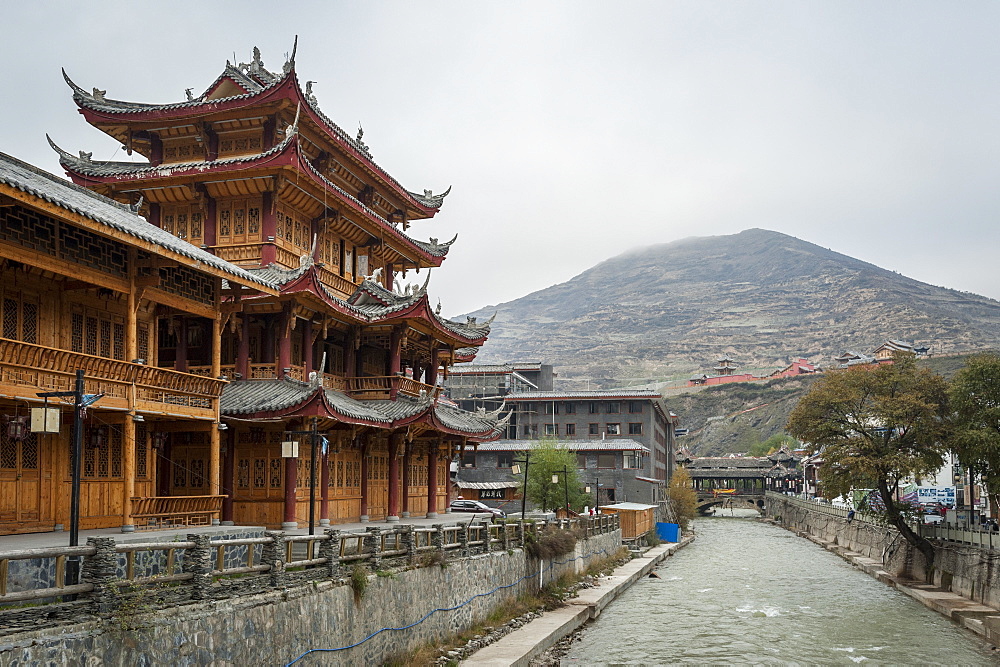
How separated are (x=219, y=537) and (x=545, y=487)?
46.8 metres

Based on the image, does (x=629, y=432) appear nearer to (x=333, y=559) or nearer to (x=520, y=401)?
(x=520, y=401)

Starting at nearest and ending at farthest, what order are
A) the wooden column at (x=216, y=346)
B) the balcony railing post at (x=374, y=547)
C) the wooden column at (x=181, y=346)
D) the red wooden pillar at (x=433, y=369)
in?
the balcony railing post at (x=374, y=547) < the wooden column at (x=216, y=346) < the wooden column at (x=181, y=346) < the red wooden pillar at (x=433, y=369)

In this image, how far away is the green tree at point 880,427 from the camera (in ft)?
152

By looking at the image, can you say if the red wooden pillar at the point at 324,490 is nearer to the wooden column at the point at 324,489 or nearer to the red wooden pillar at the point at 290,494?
the wooden column at the point at 324,489

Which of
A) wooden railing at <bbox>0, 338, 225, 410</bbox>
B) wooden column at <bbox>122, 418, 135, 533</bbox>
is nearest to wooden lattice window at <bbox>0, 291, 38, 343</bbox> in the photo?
wooden railing at <bbox>0, 338, 225, 410</bbox>

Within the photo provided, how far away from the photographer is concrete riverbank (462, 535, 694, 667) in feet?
89.5

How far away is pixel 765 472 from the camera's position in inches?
5925

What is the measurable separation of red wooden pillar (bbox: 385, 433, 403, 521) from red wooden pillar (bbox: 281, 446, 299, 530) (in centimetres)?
693

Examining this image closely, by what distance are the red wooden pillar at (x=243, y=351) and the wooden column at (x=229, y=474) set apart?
7.54 feet

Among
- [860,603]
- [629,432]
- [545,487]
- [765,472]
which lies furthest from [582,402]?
[765,472]

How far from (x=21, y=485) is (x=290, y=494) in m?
10.0

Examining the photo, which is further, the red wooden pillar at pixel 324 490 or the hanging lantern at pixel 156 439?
the red wooden pillar at pixel 324 490

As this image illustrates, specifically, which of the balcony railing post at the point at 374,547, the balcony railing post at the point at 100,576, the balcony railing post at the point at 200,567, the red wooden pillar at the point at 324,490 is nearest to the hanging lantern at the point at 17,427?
the balcony railing post at the point at 200,567

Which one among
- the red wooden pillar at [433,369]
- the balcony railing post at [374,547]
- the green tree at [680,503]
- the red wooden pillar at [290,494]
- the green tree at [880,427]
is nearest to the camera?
the balcony railing post at [374,547]
